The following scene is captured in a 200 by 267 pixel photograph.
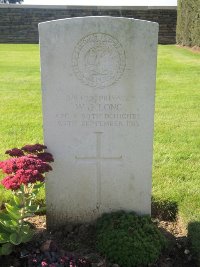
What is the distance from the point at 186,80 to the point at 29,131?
523 cm

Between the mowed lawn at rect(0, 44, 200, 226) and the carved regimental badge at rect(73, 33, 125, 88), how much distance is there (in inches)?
54.0

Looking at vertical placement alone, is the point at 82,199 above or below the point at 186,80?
below

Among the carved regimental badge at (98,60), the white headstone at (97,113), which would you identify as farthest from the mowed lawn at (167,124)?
the carved regimental badge at (98,60)

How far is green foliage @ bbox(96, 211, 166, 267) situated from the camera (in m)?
2.99

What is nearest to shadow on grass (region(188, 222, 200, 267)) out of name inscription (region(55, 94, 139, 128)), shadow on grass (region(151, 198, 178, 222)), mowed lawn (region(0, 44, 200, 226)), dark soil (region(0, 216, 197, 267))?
dark soil (region(0, 216, 197, 267))

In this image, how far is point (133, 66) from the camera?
10.2 ft

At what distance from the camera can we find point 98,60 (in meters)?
3.12

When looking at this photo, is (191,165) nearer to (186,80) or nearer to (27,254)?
(27,254)

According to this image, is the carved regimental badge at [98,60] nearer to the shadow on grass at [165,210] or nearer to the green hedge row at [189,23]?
the shadow on grass at [165,210]

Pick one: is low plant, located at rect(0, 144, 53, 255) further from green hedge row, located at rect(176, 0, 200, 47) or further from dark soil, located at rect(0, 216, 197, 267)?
green hedge row, located at rect(176, 0, 200, 47)

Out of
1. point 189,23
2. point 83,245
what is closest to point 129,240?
point 83,245

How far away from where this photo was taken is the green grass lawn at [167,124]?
408cm

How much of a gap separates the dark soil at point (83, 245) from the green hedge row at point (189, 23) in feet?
43.9

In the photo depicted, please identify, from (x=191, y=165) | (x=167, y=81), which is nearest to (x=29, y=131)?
(x=191, y=165)
